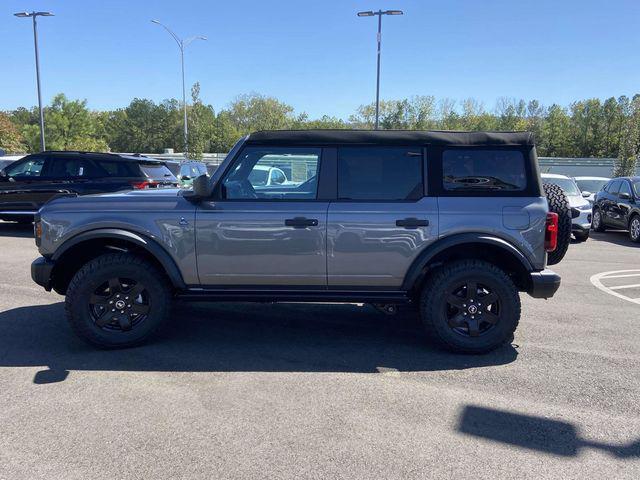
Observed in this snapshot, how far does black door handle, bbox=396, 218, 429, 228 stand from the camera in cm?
437

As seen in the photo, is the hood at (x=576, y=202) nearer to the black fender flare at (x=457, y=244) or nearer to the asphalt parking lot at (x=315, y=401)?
the asphalt parking lot at (x=315, y=401)

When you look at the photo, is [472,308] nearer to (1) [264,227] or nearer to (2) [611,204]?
(1) [264,227]

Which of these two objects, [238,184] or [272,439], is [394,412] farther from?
[238,184]

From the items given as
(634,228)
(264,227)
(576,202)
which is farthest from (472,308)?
(634,228)

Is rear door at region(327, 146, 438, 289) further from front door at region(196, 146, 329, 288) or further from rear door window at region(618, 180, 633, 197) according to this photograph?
rear door window at region(618, 180, 633, 197)

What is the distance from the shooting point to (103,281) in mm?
4469

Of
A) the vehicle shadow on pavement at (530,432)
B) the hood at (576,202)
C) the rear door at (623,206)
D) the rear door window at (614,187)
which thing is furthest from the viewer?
the rear door window at (614,187)

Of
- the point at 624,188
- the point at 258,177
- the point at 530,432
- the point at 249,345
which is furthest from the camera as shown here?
the point at 624,188

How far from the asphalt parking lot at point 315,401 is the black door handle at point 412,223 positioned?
1.16 m

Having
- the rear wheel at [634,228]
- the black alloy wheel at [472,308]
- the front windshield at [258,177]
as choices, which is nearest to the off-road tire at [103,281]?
the front windshield at [258,177]

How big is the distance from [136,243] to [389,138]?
2379mm

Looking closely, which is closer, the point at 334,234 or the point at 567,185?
the point at 334,234

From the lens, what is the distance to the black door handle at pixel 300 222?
4.38 meters

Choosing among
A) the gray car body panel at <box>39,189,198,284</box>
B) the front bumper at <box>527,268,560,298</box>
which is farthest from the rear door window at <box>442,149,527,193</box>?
the gray car body panel at <box>39,189,198,284</box>
